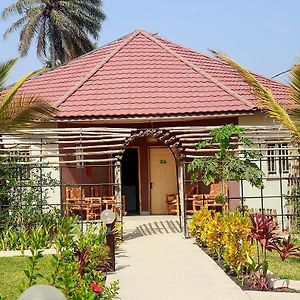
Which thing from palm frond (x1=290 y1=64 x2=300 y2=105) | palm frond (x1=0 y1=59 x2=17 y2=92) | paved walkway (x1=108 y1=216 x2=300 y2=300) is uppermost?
palm frond (x1=0 y1=59 x2=17 y2=92)

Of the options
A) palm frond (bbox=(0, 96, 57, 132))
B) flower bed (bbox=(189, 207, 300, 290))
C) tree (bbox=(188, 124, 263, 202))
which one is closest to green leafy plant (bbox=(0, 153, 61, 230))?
palm frond (bbox=(0, 96, 57, 132))

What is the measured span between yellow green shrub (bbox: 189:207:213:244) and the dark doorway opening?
7.69 m

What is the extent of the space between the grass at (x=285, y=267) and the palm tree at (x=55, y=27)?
32174mm

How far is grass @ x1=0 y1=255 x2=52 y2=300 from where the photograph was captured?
8.62 metres

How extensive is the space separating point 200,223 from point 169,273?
287cm

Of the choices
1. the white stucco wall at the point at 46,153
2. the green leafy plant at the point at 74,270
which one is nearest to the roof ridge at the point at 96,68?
the white stucco wall at the point at 46,153

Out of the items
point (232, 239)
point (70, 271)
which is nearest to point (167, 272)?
point (232, 239)

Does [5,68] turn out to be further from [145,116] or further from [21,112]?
[145,116]

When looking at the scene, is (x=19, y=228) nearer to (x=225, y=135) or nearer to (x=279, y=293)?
(x=225, y=135)

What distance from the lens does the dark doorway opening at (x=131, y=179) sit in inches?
816

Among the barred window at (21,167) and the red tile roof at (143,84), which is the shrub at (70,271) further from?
the red tile roof at (143,84)

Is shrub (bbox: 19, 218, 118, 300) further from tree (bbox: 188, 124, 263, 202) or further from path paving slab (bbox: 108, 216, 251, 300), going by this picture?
tree (bbox: 188, 124, 263, 202)

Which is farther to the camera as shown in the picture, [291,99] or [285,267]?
[291,99]

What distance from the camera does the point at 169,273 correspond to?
32.9ft
